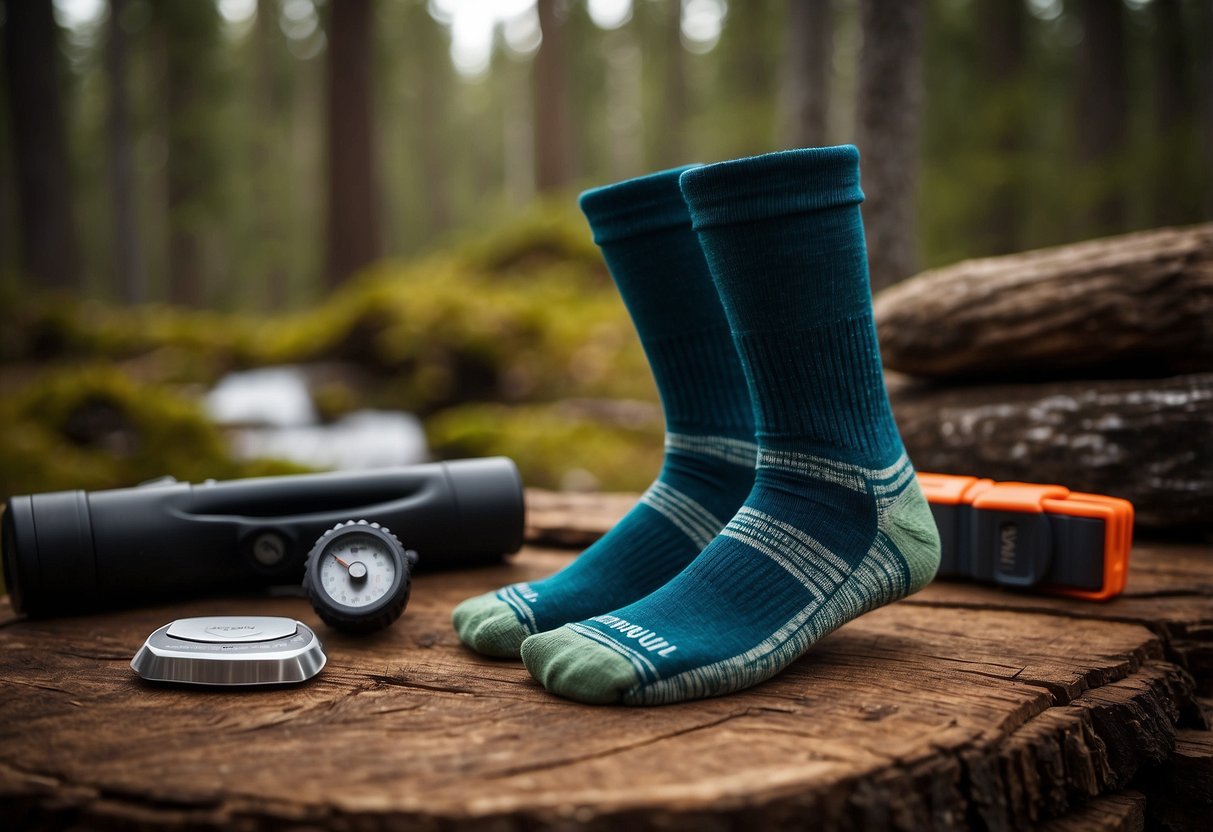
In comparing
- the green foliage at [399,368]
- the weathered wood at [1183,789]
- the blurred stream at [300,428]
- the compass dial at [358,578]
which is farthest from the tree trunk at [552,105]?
the weathered wood at [1183,789]

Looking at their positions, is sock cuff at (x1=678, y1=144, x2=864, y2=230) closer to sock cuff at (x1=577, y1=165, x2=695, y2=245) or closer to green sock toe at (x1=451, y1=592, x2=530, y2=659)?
sock cuff at (x1=577, y1=165, x2=695, y2=245)

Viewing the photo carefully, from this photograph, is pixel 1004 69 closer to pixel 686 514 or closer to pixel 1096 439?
pixel 1096 439

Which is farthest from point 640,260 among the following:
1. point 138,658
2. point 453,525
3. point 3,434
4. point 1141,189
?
A: point 1141,189

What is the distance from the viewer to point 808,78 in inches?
228

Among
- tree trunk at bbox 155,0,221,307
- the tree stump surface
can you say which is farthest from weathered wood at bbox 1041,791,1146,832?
tree trunk at bbox 155,0,221,307

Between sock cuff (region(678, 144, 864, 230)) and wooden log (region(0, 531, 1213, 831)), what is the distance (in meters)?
0.68

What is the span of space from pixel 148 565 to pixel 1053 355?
85.4 inches

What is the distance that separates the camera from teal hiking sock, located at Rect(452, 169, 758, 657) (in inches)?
62.9

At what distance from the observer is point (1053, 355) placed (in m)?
2.33

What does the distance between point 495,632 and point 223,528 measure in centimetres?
70

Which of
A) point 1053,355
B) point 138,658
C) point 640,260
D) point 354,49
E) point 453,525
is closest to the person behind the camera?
point 138,658

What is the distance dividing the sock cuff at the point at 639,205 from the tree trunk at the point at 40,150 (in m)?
8.95

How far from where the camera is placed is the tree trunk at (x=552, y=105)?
1006 cm

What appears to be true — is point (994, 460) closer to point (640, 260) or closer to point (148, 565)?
point (640, 260)
